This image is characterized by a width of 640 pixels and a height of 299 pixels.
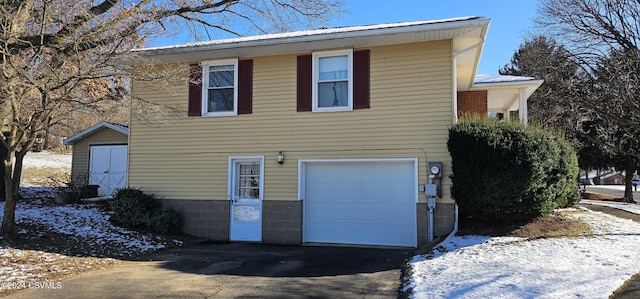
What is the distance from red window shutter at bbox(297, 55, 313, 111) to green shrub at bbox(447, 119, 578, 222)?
10.9 feet

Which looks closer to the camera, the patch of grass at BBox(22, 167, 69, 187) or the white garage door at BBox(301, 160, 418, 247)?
the white garage door at BBox(301, 160, 418, 247)

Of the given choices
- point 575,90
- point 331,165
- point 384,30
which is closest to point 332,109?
point 331,165

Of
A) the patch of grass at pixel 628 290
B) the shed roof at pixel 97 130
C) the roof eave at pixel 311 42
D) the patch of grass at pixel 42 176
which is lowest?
the patch of grass at pixel 628 290

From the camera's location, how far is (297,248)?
9.85 meters

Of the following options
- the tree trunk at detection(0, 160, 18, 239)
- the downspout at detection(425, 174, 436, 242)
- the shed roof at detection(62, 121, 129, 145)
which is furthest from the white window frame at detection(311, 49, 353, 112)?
the shed roof at detection(62, 121, 129, 145)

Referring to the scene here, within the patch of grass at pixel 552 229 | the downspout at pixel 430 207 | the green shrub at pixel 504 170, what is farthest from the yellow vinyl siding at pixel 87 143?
the patch of grass at pixel 552 229

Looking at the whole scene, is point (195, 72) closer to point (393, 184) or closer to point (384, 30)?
point (384, 30)

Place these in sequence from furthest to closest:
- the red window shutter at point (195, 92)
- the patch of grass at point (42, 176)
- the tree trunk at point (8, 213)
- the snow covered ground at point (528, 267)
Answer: the patch of grass at point (42, 176)
the red window shutter at point (195, 92)
the tree trunk at point (8, 213)
the snow covered ground at point (528, 267)

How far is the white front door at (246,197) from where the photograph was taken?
10.8 metres

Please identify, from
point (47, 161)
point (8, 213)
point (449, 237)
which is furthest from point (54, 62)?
point (47, 161)

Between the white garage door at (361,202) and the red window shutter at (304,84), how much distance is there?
137 centimetres

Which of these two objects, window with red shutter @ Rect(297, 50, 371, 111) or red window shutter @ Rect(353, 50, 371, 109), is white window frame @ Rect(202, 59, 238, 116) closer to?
window with red shutter @ Rect(297, 50, 371, 111)

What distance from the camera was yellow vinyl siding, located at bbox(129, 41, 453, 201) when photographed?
31.7ft

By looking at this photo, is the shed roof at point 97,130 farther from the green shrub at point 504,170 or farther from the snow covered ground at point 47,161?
the green shrub at point 504,170
